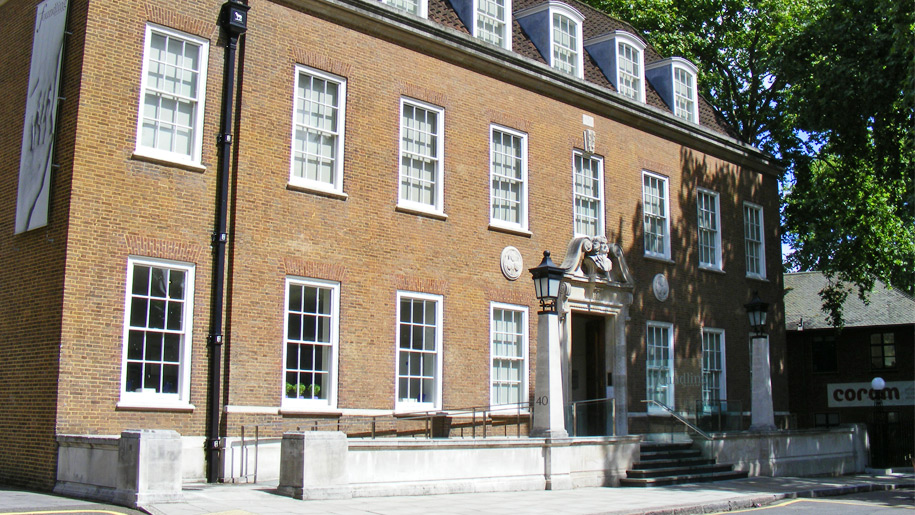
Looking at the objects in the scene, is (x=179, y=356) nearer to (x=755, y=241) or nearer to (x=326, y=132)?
(x=326, y=132)

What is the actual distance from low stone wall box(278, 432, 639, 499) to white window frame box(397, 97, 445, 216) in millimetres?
5130

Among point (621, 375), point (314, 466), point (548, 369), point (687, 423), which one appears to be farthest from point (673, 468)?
point (314, 466)

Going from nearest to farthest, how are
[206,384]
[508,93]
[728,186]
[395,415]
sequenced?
[206,384], [395,415], [508,93], [728,186]

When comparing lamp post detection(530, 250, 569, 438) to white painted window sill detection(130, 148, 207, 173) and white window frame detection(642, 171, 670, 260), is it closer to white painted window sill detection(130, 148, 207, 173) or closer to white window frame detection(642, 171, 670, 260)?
white painted window sill detection(130, 148, 207, 173)

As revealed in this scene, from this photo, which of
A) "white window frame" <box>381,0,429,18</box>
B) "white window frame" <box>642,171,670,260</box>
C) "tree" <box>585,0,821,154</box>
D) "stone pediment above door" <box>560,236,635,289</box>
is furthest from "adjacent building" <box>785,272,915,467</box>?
"white window frame" <box>381,0,429,18</box>

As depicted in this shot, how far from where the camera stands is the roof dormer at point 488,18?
2019 cm

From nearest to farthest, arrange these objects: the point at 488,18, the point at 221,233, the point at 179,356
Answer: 1. the point at 179,356
2. the point at 221,233
3. the point at 488,18

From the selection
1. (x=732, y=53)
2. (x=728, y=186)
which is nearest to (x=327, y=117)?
(x=728, y=186)

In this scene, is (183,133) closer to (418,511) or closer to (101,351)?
(101,351)

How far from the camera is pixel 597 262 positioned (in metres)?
20.8

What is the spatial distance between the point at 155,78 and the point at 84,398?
5.27 metres

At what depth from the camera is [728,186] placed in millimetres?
26469

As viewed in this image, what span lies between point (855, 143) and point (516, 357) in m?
11.9

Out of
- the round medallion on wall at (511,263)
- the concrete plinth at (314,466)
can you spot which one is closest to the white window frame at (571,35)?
the round medallion on wall at (511,263)
